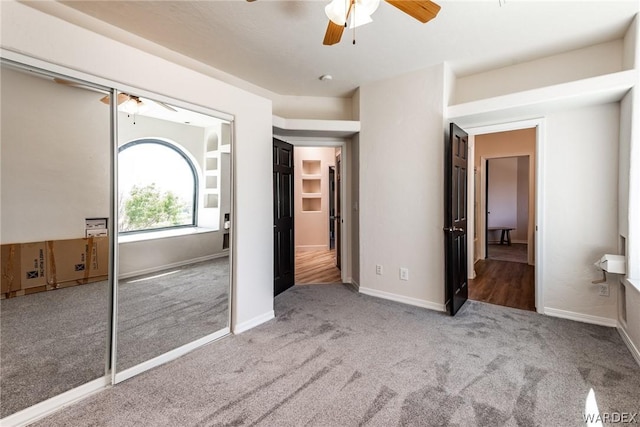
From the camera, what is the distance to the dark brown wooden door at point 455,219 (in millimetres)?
2893

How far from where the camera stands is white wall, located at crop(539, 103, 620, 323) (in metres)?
2.65

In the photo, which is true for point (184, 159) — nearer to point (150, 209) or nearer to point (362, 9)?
point (150, 209)

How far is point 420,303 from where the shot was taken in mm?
3246

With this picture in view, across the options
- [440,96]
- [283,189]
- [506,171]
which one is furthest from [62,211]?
[506,171]

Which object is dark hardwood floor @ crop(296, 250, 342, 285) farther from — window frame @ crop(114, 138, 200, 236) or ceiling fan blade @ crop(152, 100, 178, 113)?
ceiling fan blade @ crop(152, 100, 178, 113)

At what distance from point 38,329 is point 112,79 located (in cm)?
168

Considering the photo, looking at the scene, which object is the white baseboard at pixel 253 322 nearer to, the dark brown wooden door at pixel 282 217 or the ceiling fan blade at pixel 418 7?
the dark brown wooden door at pixel 282 217

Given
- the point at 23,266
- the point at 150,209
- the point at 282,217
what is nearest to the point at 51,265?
the point at 23,266

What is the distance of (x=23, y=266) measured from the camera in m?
1.74

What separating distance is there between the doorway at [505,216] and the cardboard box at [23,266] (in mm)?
4190

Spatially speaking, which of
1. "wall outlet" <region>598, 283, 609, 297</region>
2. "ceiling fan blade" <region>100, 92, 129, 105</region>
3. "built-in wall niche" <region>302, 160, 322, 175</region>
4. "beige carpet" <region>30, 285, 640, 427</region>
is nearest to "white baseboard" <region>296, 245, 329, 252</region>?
"built-in wall niche" <region>302, 160, 322, 175</region>

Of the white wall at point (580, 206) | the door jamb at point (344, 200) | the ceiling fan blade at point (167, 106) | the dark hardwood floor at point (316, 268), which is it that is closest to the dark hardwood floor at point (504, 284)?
the white wall at point (580, 206)

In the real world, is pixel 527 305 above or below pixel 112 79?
below

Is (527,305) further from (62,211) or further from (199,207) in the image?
(62,211)
